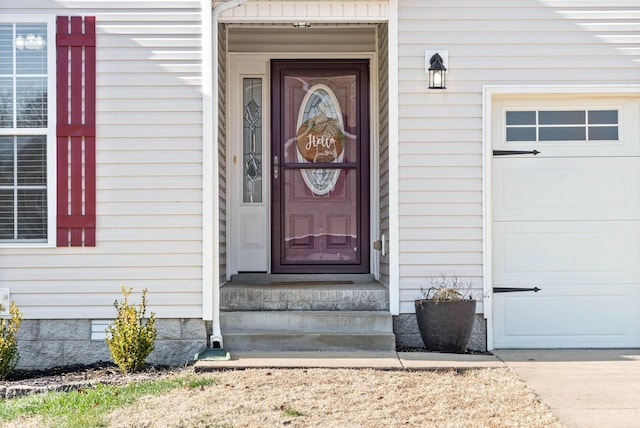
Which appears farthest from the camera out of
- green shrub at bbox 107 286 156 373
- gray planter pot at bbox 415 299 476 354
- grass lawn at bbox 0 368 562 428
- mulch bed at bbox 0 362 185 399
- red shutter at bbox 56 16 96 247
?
red shutter at bbox 56 16 96 247

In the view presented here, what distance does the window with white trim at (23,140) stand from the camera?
6.14 metres

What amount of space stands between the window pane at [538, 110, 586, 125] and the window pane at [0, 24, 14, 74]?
13.5 feet

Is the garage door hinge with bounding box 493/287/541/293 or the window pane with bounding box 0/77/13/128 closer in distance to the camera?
the window pane with bounding box 0/77/13/128

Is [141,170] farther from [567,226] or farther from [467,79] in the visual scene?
[567,226]

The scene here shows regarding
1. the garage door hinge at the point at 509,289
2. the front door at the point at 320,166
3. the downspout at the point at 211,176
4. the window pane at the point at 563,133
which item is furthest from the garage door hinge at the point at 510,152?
the downspout at the point at 211,176

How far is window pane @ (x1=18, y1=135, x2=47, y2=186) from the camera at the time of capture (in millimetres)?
6145

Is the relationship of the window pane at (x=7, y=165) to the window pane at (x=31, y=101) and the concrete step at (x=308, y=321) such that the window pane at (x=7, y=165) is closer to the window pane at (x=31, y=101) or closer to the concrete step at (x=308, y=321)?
the window pane at (x=31, y=101)

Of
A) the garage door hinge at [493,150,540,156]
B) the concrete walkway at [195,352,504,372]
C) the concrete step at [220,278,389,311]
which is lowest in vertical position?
the concrete walkway at [195,352,504,372]

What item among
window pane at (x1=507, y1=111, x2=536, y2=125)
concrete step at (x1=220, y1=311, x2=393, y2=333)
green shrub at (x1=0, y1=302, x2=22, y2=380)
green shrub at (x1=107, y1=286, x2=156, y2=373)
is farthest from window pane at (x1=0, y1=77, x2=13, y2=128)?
window pane at (x1=507, y1=111, x2=536, y2=125)

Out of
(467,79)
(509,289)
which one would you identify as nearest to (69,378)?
(509,289)

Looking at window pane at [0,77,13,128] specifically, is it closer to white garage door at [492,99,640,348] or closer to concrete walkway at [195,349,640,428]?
concrete walkway at [195,349,640,428]

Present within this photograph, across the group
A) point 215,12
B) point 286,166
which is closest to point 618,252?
point 286,166

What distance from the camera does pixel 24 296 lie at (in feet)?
20.1

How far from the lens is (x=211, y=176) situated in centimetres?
615
